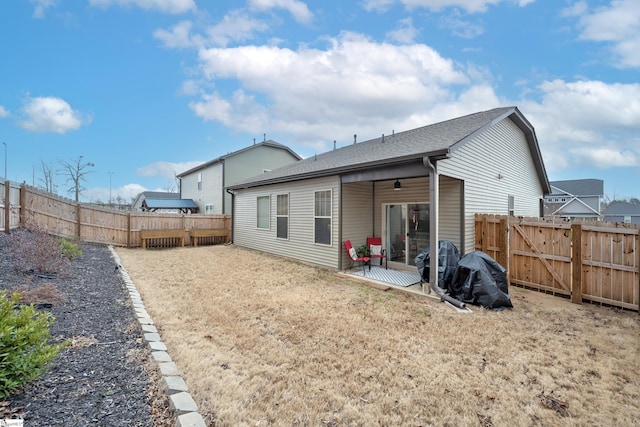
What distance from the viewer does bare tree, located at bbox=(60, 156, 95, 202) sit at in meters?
26.1

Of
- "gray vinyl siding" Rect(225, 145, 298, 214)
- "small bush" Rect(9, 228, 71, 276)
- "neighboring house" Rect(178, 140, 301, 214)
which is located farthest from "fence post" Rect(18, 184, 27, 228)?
"gray vinyl siding" Rect(225, 145, 298, 214)

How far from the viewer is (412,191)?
7.88 meters

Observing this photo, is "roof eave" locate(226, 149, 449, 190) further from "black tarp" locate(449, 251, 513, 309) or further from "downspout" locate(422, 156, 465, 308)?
"black tarp" locate(449, 251, 513, 309)

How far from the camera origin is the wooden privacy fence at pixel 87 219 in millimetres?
9086

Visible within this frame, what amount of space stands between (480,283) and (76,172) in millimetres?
34028

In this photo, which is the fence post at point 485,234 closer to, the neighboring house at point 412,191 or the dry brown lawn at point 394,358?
the neighboring house at point 412,191

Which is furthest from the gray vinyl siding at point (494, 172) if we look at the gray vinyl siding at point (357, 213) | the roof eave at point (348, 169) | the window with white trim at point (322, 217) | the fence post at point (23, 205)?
the fence post at point (23, 205)

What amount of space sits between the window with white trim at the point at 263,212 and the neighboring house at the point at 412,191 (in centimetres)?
20

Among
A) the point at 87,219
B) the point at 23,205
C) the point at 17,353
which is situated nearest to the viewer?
the point at 17,353

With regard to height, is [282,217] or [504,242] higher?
[282,217]

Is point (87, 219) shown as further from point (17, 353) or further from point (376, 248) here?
Answer: point (17, 353)

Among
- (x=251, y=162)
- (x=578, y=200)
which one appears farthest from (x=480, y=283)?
(x=578, y=200)

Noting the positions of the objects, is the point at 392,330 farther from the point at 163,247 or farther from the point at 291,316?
the point at 163,247

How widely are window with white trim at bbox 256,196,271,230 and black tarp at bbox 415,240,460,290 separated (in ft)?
21.3
